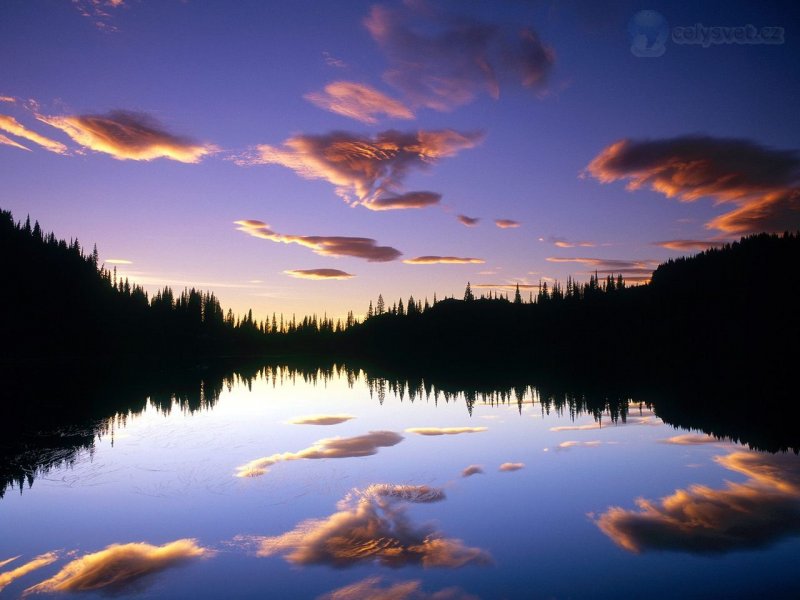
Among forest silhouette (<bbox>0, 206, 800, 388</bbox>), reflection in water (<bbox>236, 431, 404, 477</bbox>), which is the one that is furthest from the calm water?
forest silhouette (<bbox>0, 206, 800, 388</bbox>)

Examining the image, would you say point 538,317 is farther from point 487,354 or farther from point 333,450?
point 333,450

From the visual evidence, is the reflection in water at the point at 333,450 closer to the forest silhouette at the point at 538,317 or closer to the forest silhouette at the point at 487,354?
the forest silhouette at the point at 487,354

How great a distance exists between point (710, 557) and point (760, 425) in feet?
74.7

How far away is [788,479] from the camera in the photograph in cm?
1894

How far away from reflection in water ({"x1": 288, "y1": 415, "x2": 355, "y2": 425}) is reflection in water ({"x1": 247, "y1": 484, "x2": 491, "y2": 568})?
18272 millimetres

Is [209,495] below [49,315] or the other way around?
below

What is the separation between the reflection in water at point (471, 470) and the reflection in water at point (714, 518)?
5.81m

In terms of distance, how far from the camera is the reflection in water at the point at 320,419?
3384 centimetres

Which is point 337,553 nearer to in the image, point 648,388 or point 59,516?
point 59,516

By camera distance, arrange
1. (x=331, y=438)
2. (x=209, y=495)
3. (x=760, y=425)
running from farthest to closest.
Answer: (x=760, y=425)
(x=331, y=438)
(x=209, y=495)

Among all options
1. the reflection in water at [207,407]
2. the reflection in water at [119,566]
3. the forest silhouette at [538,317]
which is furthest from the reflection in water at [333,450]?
the forest silhouette at [538,317]

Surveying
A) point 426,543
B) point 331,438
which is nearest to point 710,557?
point 426,543

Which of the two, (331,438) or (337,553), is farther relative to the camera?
(331,438)

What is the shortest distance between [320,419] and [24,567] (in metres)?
24.0
